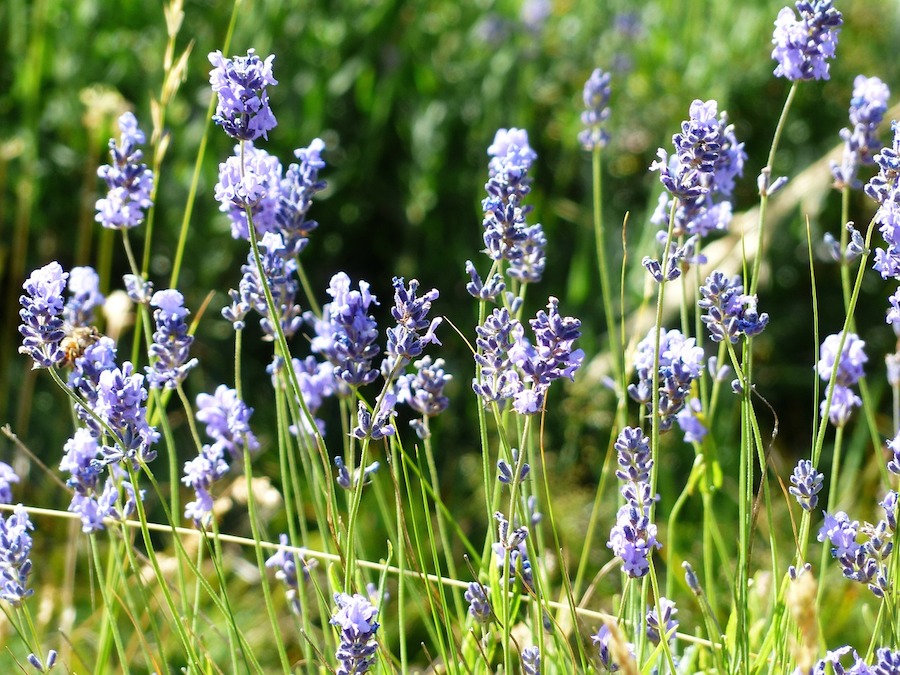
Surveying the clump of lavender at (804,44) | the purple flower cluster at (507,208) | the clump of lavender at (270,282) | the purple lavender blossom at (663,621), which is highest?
the clump of lavender at (804,44)

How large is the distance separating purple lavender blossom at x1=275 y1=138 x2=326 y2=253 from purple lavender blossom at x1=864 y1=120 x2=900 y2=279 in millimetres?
693

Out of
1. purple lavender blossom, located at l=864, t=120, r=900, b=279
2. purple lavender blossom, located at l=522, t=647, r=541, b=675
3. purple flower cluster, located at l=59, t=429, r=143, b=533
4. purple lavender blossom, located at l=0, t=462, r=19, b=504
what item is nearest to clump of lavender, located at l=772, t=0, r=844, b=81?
purple lavender blossom, located at l=864, t=120, r=900, b=279

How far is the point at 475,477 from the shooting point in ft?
11.4

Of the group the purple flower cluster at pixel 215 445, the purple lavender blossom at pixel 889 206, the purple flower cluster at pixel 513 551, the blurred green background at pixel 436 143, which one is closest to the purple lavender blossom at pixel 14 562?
the purple flower cluster at pixel 215 445

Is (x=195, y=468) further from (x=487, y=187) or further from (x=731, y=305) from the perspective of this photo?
(x=731, y=305)

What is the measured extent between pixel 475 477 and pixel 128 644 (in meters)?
1.16

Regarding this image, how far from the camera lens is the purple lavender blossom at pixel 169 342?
1.39m

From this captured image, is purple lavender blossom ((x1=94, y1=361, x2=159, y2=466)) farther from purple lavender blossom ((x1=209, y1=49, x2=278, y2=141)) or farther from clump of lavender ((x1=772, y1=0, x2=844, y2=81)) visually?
clump of lavender ((x1=772, y1=0, x2=844, y2=81))

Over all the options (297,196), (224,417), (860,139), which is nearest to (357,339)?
(297,196)

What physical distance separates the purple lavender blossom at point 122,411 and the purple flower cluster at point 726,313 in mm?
644

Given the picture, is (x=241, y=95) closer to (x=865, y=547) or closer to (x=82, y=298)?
(x=82, y=298)

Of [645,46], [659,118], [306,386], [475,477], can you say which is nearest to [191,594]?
[475,477]

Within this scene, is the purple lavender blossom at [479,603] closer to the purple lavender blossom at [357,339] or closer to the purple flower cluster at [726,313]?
the purple lavender blossom at [357,339]

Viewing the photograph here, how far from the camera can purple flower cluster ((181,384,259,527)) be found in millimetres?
1477
